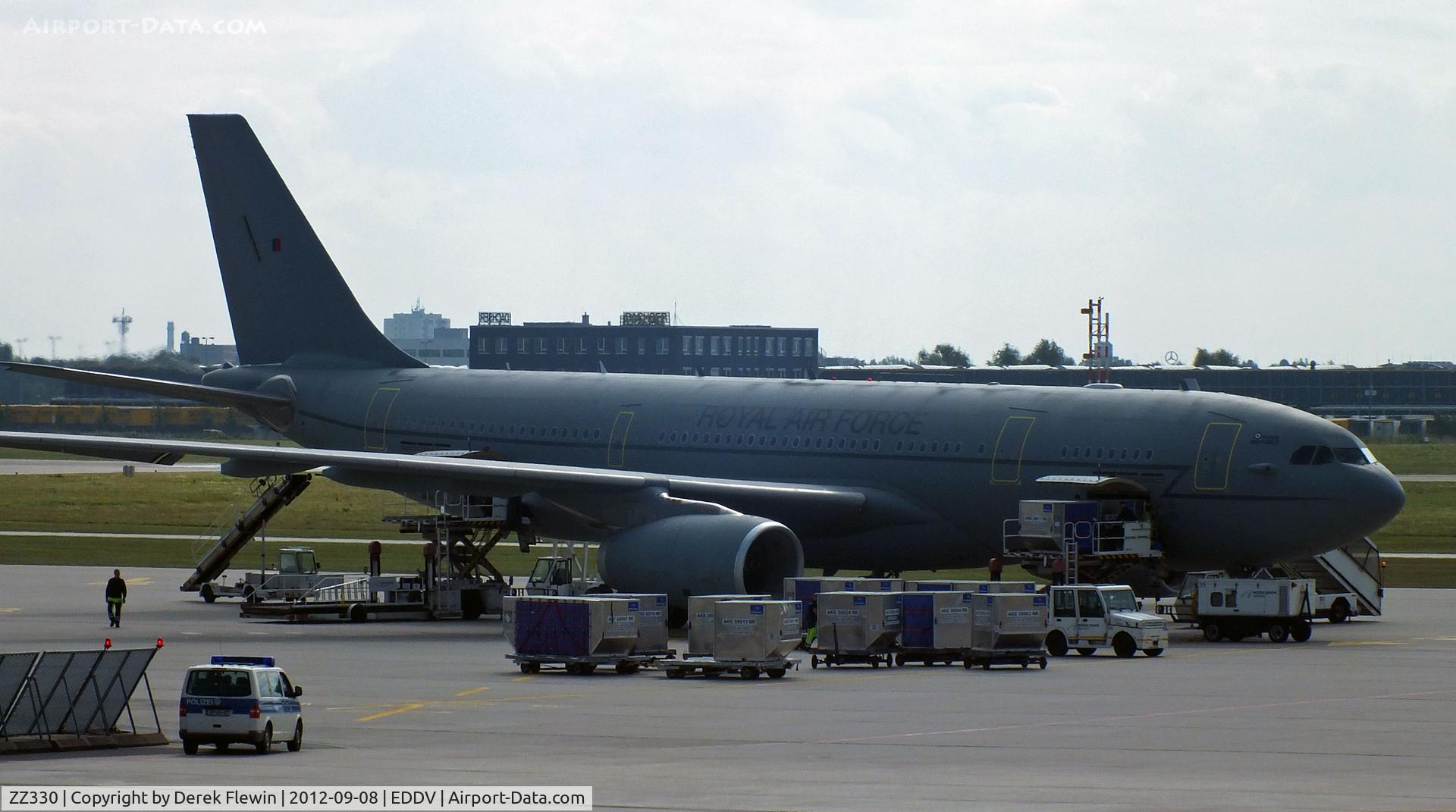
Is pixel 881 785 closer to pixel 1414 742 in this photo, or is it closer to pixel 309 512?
pixel 1414 742

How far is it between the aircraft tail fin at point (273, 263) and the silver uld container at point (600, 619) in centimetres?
2004

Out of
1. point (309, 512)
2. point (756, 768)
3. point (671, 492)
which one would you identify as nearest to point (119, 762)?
point (756, 768)

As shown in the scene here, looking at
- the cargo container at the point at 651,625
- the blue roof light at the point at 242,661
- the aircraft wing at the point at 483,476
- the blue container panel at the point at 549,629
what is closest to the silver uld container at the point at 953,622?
the cargo container at the point at 651,625

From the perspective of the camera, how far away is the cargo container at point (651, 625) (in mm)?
32750

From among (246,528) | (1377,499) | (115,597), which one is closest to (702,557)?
(115,597)

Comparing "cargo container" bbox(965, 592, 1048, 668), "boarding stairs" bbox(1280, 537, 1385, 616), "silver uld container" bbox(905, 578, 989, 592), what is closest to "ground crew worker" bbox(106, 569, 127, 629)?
"silver uld container" bbox(905, 578, 989, 592)

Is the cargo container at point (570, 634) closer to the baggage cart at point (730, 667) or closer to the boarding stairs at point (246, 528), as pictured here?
the baggage cart at point (730, 667)

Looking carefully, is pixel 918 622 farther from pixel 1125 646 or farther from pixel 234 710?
pixel 234 710

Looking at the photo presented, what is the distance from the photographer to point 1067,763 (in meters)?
20.8

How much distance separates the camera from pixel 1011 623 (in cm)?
3269

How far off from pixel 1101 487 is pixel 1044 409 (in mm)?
2700

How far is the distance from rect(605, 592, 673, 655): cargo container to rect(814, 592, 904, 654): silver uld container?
2.65 metres

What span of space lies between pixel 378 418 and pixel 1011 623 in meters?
21.6

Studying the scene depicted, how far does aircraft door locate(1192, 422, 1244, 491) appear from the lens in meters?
38.2
